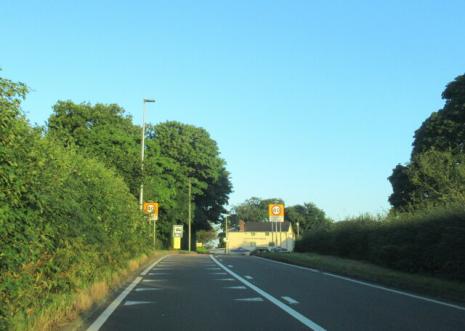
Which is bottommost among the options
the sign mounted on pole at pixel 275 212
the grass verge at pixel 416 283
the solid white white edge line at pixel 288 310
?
the solid white white edge line at pixel 288 310

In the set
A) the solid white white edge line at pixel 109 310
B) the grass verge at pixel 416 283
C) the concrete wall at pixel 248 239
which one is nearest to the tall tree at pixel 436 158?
the grass verge at pixel 416 283

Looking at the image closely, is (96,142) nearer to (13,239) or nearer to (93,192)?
(93,192)

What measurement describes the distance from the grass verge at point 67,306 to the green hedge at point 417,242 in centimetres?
975

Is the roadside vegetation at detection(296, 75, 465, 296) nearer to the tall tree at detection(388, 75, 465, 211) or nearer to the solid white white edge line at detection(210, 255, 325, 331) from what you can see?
the tall tree at detection(388, 75, 465, 211)

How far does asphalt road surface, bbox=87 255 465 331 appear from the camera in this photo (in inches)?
386

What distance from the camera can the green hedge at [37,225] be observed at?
270 inches

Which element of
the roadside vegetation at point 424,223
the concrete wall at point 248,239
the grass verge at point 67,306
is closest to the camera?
the grass verge at point 67,306

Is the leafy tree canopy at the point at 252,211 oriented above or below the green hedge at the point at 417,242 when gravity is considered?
above

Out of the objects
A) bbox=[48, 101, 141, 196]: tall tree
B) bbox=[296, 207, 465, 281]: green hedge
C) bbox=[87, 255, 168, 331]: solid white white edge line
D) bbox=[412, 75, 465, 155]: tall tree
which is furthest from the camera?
bbox=[48, 101, 141, 196]: tall tree

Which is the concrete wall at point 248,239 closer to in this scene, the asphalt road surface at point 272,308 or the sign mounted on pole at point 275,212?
the sign mounted on pole at point 275,212

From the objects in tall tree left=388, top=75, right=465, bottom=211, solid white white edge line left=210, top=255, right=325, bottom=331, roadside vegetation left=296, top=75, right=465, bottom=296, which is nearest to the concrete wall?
roadside vegetation left=296, top=75, right=465, bottom=296

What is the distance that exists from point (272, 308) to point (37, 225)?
5.67 m

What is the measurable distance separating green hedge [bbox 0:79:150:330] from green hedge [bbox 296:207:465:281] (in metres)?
9.94

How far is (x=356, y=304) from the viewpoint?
12.4m
